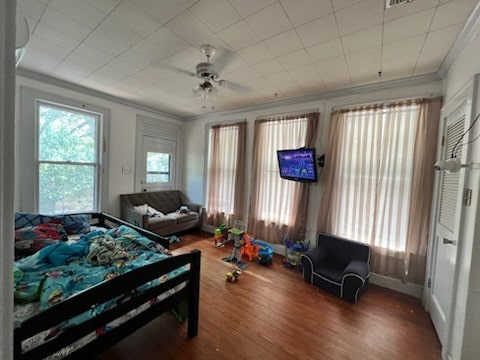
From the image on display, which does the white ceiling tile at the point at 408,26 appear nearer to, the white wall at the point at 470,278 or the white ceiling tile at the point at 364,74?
the white wall at the point at 470,278

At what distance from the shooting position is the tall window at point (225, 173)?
4074 millimetres

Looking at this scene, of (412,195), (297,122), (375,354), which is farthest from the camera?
(297,122)

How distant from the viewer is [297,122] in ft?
11.3

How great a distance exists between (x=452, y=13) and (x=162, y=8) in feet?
7.22

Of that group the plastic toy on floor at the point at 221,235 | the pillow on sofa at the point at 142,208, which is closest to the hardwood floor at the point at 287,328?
the plastic toy on floor at the point at 221,235

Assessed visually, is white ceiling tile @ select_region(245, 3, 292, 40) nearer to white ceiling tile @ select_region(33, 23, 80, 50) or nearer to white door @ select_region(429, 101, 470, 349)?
white door @ select_region(429, 101, 470, 349)

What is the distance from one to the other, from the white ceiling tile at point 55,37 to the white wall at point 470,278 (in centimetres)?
352

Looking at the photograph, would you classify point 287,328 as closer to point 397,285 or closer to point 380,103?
point 397,285

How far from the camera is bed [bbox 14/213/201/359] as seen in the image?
1093mm

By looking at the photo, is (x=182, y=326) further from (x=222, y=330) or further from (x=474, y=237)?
(x=474, y=237)

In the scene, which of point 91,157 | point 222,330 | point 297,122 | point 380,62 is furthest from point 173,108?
point 222,330

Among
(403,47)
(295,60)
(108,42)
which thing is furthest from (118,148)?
(403,47)

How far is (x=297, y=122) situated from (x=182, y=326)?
10.1 ft

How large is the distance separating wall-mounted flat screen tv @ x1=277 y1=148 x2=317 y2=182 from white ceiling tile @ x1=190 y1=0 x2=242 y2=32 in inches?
73.7
